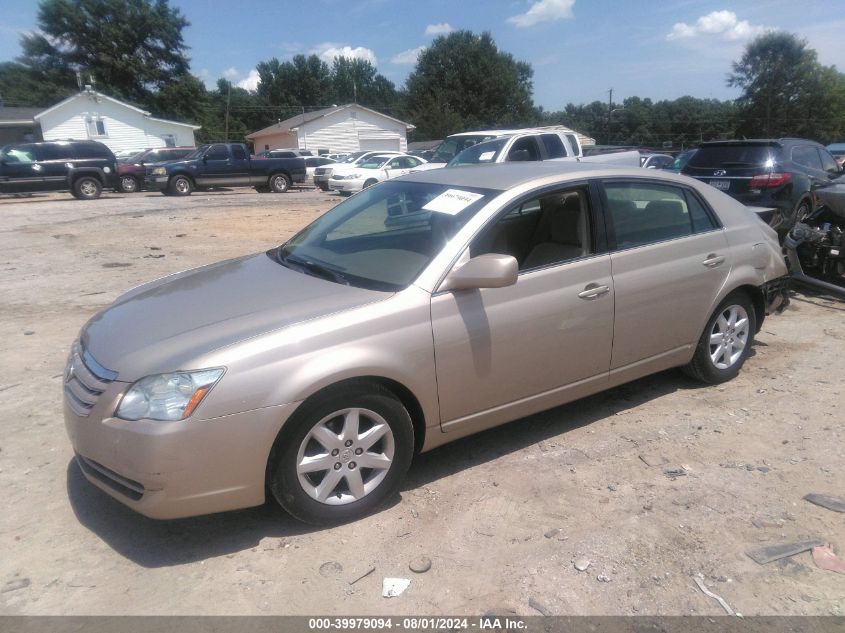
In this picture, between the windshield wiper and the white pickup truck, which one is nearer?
the windshield wiper

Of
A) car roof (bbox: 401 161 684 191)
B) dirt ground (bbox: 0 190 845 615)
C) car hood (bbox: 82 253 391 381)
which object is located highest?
car roof (bbox: 401 161 684 191)

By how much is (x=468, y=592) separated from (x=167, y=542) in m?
1.43

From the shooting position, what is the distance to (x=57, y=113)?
38875 millimetres

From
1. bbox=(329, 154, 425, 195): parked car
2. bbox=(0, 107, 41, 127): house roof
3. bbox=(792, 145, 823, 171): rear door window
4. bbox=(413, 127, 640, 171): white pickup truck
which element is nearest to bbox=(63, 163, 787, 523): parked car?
bbox=(792, 145, 823, 171): rear door window

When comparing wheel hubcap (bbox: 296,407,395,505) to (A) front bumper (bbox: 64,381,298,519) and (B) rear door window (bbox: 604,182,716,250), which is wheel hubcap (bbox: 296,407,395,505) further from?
(B) rear door window (bbox: 604,182,716,250)

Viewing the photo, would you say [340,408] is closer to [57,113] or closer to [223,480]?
[223,480]

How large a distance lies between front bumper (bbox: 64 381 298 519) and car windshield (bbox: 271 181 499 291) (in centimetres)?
99

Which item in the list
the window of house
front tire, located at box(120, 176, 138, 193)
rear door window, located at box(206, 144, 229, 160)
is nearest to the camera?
rear door window, located at box(206, 144, 229, 160)

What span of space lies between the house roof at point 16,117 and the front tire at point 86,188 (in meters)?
24.1

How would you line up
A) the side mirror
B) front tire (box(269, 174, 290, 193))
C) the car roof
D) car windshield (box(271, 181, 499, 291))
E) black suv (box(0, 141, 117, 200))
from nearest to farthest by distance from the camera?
the side mirror < car windshield (box(271, 181, 499, 291)) < the car roof < black suv (box(0, 141, 117, 200)) < front tire (box(269, 174, 290, 193))

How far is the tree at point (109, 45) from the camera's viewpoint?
5781cm

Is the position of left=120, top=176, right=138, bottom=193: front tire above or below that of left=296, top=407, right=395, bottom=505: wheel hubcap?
above

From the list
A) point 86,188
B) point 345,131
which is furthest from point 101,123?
point 86,188

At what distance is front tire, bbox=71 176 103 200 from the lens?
20672mm
